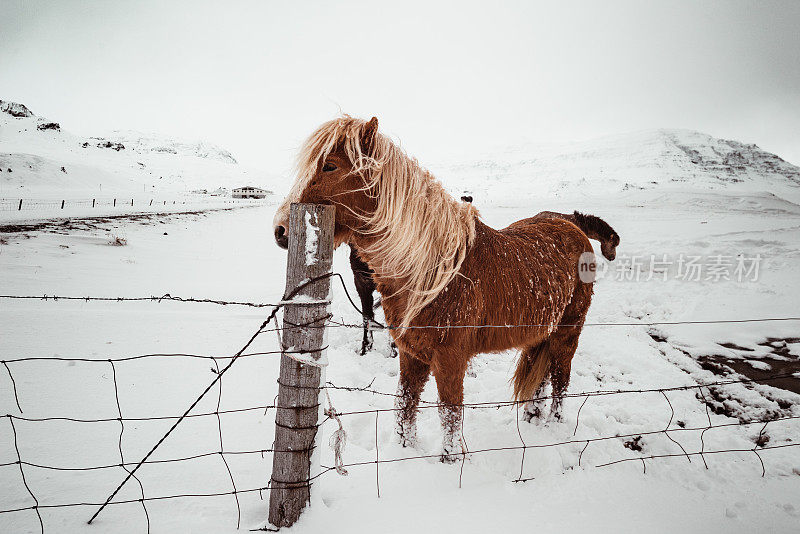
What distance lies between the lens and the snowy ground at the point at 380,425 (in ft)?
6.36

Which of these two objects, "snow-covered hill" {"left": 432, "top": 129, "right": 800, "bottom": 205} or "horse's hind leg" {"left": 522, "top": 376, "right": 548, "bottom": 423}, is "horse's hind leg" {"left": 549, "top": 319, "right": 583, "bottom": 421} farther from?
"snow-covered hill" {"left": 432, "top": 129, "right": 800, "bottom": 205}

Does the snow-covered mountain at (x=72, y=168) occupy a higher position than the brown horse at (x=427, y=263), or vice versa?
the snow-covered mountain at (x=72, y=168)

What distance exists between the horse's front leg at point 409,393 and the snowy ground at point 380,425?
127mm

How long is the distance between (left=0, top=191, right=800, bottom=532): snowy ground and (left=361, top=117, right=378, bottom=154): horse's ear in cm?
194

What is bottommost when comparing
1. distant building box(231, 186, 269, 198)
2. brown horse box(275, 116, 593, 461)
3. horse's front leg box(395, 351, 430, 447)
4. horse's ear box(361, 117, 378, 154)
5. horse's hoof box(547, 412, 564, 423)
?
horse's hoof box(547, 412, 564, 423)

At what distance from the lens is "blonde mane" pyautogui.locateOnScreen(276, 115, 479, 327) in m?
1.91

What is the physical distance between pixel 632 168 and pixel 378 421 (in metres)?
63.0

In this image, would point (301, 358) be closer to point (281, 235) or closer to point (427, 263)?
point (281, 235)

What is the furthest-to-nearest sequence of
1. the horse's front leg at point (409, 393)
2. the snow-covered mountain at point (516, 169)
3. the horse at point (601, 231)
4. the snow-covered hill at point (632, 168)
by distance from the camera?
1. the snow-covered hill at point (632, 168)
2. the snow-covered mountain at point (516, 169)
3. the horse at point (601, 231)
4. the horse's front leg at point (409, 393)

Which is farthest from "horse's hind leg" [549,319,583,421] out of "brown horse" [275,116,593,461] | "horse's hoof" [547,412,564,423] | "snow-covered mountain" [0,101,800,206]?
"snow-covered mountain" [0,101,800,206]

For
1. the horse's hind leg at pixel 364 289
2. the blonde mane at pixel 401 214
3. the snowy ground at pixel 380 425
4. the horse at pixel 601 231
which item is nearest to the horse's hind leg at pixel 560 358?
the snowy ground at pixel 380 425

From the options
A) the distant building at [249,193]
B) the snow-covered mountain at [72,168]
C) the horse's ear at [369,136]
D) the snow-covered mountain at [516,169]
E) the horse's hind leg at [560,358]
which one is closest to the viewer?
the horse's ear at [369,136]

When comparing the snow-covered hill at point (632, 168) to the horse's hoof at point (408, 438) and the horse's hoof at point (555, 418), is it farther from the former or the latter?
the horse's hoof at point (408, 438)

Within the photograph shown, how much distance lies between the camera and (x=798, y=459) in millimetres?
2645
